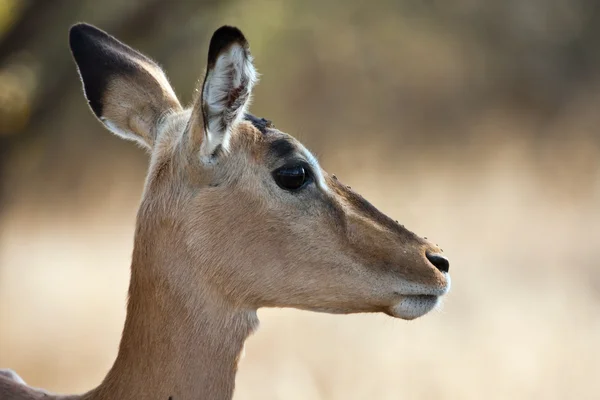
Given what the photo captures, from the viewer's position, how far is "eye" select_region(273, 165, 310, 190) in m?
4.69

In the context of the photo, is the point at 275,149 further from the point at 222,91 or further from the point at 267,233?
the point at 222,91

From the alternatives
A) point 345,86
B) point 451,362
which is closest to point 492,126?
point 345,86

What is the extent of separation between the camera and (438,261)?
4.73 metres

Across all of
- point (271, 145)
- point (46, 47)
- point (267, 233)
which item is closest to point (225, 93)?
point (271, 145)

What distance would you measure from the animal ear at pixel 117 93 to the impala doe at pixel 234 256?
0.48 meters

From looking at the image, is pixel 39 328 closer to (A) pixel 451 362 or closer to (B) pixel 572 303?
(A) pixel 451 362

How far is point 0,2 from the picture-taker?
8.85m

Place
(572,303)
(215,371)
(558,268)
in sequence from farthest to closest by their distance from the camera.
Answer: (558,268) < (572,303) < (215,371)

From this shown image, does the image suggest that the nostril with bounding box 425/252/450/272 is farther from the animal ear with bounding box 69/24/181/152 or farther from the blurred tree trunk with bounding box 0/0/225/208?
the blurred tree trunk with bounding box 0/0/225/208

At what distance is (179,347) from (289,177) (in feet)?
2.78

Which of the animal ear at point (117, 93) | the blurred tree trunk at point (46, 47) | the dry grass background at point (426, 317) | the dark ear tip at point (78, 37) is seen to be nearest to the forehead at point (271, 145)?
the animal ear at point (117, 93)

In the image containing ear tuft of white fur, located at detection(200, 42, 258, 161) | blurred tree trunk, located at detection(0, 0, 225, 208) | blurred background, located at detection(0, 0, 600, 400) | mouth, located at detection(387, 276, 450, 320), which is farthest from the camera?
blurred background, located at detection(0, 0, 600, 400)

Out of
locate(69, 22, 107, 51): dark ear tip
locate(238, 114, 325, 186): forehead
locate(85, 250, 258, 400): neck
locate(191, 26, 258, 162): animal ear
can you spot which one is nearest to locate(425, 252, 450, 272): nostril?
locate(238, 114, 325, 186): forehead

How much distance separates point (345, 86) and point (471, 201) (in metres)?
7.94
